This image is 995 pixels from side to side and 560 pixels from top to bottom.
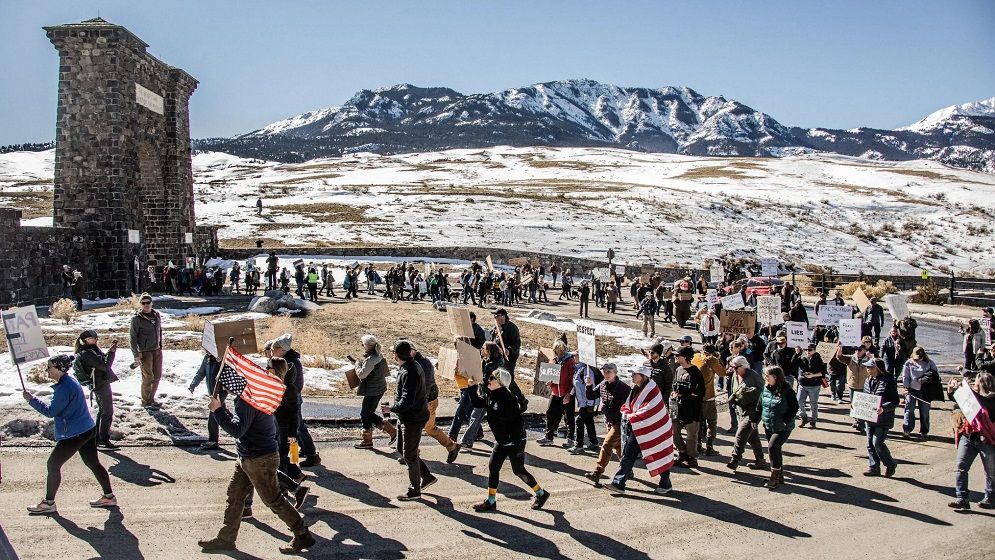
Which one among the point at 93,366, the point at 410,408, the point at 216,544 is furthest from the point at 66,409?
the point at 410,408

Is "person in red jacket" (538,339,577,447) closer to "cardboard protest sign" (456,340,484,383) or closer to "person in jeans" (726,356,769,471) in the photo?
"cardboard protest sign" (456,340,484,383)

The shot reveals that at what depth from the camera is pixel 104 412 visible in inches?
419

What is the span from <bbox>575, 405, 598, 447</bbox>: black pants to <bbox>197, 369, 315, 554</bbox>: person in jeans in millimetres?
5043

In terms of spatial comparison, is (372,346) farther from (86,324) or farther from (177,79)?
(177,79)

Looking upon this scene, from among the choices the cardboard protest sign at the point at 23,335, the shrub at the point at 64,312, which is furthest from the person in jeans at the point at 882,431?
the shrub at the point at 64,312

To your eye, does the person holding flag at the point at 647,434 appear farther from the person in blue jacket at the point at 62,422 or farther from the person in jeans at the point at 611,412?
the person in blue jacket at the point at 62,422

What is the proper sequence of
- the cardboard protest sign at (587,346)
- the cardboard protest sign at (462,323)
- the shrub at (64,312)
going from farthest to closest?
1. the shrub at (64,312)
2. the cardboard protest sign at (462,323)
3. the cardboard protest sign at (587,346)

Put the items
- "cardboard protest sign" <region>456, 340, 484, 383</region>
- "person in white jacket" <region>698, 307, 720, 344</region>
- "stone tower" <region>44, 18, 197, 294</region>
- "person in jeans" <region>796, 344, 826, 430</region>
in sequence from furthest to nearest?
1. "stone tower" <region>44, 18, 197, 294</region>
2. "person in white jacket" <region>698, 307, 720, 344</region>
3. "person in jeans" <region>796, 344, 826, 430</region>
4. "cardboard protest sign" <region>456, 340, 484, 383</region>

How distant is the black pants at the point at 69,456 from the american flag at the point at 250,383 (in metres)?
1.95

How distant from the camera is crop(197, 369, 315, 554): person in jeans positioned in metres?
7.50

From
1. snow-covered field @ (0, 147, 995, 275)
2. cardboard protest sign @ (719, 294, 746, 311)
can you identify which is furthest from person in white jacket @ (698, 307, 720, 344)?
snow-covered field @ (0, 147, 995, 275)

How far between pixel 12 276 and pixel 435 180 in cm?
7209

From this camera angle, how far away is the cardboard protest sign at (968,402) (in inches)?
371

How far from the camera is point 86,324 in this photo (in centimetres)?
2056
